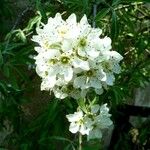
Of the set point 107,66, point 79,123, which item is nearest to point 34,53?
point 79,123

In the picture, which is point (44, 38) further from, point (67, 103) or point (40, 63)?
point (67, 103)

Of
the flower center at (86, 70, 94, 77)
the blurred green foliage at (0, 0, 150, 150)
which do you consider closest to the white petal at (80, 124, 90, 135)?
the blurred green foliage at (0, 0, 150, 150)

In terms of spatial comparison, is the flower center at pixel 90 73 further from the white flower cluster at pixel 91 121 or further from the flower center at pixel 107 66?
the white flower cluster at pixel 91 121

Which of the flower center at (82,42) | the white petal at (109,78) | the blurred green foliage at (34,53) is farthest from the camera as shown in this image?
the blurred green foliage at (34,53)

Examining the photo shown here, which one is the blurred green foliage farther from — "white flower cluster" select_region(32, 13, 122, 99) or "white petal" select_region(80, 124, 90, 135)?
"white flower cluster" select_region(32, 13, 122, 99)

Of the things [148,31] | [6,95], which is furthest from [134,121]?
[6,95]

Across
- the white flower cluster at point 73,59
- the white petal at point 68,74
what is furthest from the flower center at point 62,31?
the white petal at point 68,74

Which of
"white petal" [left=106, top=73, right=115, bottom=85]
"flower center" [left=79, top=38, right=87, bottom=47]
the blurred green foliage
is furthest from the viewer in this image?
the blurred green foliage
